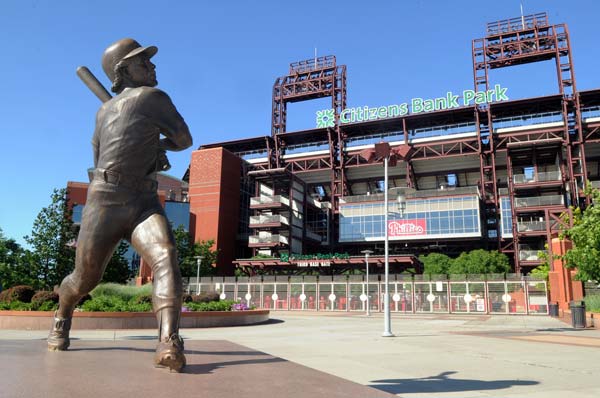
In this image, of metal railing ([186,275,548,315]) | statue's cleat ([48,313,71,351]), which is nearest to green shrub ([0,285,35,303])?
statue's cleat ([48,313,71,351])

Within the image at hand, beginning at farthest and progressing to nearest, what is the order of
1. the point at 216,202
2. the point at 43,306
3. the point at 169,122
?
the point at 216,202
the point at 43,306
the point at 169,122

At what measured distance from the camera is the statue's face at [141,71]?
16.1 feet

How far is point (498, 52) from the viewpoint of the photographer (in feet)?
225

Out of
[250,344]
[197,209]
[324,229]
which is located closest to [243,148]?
[197,209]

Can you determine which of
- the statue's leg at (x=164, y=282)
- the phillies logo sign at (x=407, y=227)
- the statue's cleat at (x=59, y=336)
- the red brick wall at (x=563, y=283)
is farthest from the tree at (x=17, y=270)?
the phillies logo sign at (x=407, y=227)

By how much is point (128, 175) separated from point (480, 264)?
50979 mm

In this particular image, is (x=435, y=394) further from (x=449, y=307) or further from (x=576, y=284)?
(x=449, y=307)

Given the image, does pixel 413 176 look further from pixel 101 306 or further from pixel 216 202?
pixel 101 306

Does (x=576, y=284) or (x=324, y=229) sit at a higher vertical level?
(x=324, y=229)

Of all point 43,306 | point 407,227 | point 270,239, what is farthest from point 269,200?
point 43,306

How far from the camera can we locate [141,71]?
4941 millimetres

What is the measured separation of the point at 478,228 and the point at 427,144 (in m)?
13.9

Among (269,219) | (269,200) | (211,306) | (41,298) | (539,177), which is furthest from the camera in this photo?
(269,200)

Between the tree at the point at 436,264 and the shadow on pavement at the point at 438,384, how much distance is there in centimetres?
4650
